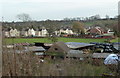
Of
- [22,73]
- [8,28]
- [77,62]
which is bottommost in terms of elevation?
[22,73]

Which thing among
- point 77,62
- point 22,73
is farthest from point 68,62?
point 22,73

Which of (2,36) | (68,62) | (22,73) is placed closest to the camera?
(68,62)

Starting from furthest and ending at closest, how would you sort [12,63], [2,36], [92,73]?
1. [2,36]
2. [12,63]
3. [92,73]

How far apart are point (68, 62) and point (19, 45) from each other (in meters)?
1.14

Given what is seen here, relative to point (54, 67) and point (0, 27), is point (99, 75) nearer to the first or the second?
point (54, 67)

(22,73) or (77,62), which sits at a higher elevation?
(77,62)

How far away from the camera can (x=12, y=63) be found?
8.51ft

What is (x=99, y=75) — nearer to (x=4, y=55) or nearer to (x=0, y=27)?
(x=4, y=55)

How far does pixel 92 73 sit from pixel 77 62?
29 cm

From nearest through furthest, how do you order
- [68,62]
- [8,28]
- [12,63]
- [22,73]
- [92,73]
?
[92,73] → [68,62] → [22,73] → [12,63] → [8,28]

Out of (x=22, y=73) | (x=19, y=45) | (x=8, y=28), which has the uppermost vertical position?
(x=8, y=28)

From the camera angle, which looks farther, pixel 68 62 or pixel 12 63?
pixel 12 63

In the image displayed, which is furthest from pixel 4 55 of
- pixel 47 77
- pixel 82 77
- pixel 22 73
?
pixel 82 77

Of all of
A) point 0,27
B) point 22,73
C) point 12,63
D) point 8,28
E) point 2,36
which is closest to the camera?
point 22,73
